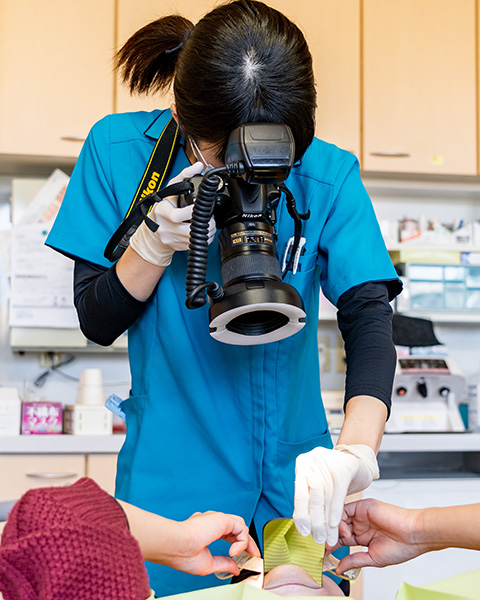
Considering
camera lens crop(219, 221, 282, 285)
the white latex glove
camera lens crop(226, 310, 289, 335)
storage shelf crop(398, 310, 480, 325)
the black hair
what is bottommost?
the white latex glove

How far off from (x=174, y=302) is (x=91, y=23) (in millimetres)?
1647

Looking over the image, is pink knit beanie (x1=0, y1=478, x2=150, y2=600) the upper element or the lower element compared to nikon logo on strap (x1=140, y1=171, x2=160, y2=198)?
lower

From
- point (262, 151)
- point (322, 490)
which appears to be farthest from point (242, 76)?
point (322, 490)

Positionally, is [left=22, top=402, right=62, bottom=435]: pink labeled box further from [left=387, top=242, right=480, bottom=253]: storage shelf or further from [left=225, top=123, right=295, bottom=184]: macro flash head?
[left=225, top=123, right=295, bottom=184]: macro flash head

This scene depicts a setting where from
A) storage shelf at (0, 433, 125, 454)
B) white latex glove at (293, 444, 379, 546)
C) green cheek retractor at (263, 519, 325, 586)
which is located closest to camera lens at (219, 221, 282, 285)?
white latex glove at (293, 444, 379, 546)

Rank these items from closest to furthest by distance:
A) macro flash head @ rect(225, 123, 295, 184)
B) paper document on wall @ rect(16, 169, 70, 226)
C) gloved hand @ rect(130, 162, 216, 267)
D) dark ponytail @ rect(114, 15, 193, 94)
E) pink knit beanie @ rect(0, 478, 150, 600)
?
pink knit beanie @ rect(0, 478, 150, 600)
macro flash head @ rect(225, 123, 295, 184)
gloved hand @ rect(130, 162, 216, 267)
dark ponytail @ rect(114, 15, 193, 94)
paper document on wall @ rect(16, 169, 70, 226)

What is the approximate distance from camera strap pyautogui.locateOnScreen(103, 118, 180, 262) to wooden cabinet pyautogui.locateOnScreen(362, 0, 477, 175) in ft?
4.94

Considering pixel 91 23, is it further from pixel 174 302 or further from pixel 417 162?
pixel 174 302

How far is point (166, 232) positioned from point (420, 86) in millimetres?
1888

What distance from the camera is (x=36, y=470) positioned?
205 cm

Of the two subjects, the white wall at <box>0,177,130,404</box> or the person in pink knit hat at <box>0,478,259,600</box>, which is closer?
the person in pink knit hat at <box>0,478,259,600</box>

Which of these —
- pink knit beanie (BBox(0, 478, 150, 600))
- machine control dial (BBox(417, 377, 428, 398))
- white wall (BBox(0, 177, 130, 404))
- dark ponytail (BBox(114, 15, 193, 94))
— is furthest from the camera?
white wall (BBox(0, 177, 130, 404))

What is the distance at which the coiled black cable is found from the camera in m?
0.79

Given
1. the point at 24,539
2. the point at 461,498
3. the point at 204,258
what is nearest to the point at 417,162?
the point at 461,498
